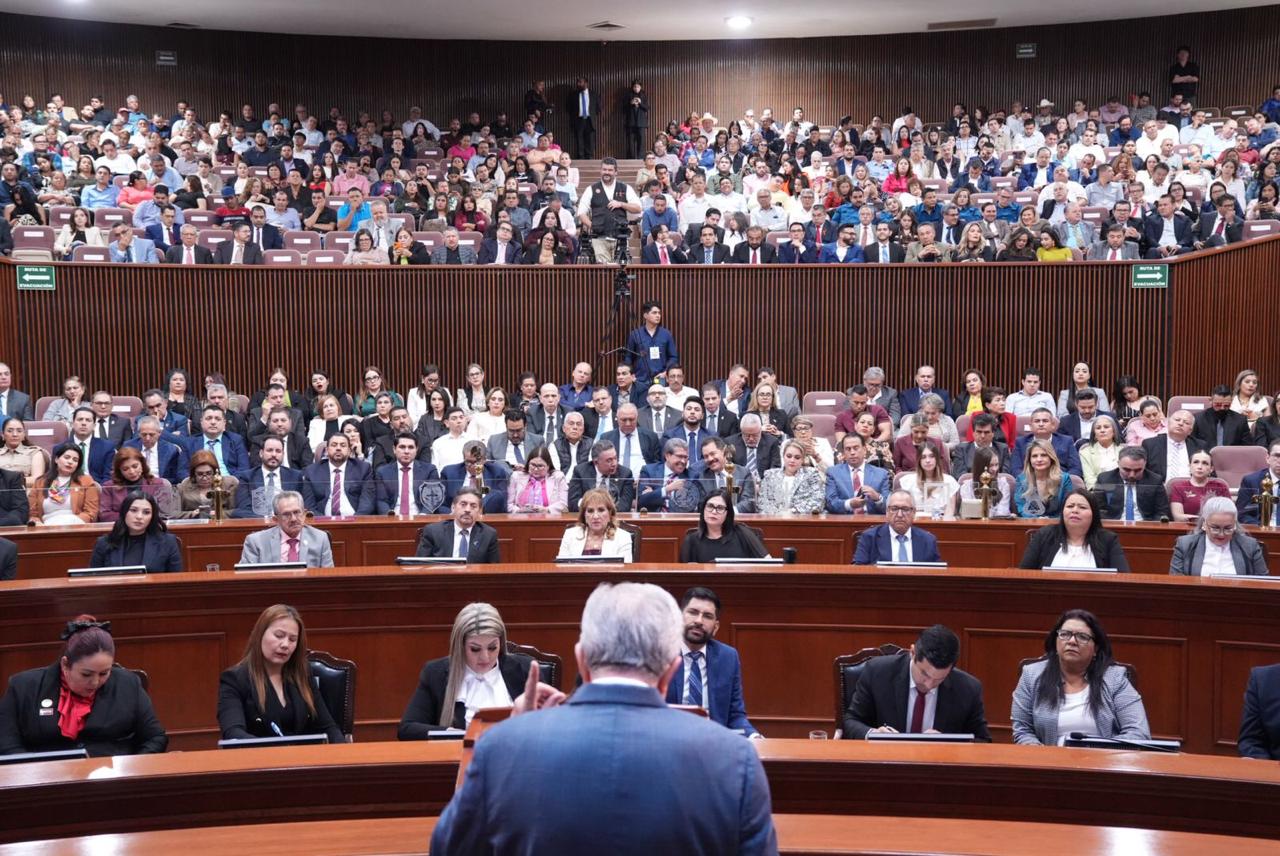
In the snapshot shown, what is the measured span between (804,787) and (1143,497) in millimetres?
4816

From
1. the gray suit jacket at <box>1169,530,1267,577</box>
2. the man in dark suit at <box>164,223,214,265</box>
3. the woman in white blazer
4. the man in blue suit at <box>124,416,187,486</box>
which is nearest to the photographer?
the gray suit jacket at <box>1169,530,1267,577</box>

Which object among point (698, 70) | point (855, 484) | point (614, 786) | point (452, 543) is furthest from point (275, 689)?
point (698, 70)

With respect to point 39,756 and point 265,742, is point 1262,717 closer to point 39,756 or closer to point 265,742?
point 265,742

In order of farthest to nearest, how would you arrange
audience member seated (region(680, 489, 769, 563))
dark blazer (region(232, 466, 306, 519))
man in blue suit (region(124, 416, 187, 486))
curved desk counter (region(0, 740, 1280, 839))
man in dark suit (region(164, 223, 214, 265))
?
man in dark suit (region(164, 223, 214, 265)) → man in blue suit (region(124, 416, 187, 486)) → dark blazer (region(232, 466, 306, 519)) → audience member seated (region(680, 489, 769, 563)) → curved desk counter (region(0, 740, 1280, 839))

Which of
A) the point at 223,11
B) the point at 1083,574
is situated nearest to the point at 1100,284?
the point at 1083,574

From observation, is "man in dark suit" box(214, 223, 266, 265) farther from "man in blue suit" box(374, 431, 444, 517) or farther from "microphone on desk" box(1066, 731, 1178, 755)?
"microphone on desk" box(1066, 731, 1178, 755)

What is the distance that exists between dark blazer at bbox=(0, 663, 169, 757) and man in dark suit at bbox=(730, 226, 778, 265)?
27.8ft

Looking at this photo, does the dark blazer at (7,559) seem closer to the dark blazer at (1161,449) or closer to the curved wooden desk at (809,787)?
the curved wooden desk at (809,787)

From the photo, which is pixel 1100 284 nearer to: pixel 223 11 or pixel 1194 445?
pixel 1194 445

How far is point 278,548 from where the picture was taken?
5738mm

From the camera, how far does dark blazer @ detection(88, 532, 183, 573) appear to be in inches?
221

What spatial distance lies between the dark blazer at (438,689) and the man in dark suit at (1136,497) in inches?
164

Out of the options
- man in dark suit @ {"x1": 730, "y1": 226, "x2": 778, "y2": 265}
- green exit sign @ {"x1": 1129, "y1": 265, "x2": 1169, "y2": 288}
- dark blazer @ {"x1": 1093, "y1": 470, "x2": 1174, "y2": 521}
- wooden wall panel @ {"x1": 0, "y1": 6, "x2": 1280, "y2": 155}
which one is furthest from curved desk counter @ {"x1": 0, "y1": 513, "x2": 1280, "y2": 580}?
wooden wall panel @ {"x1": 0, "y1": 6, "x2": 1280, "y2": 155}

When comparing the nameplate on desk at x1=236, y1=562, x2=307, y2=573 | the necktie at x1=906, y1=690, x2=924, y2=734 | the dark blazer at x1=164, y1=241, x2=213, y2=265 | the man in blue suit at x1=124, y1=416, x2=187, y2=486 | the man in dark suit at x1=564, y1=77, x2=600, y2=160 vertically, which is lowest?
the necktie at x1=906, y1=690, x2=924, y2=734
